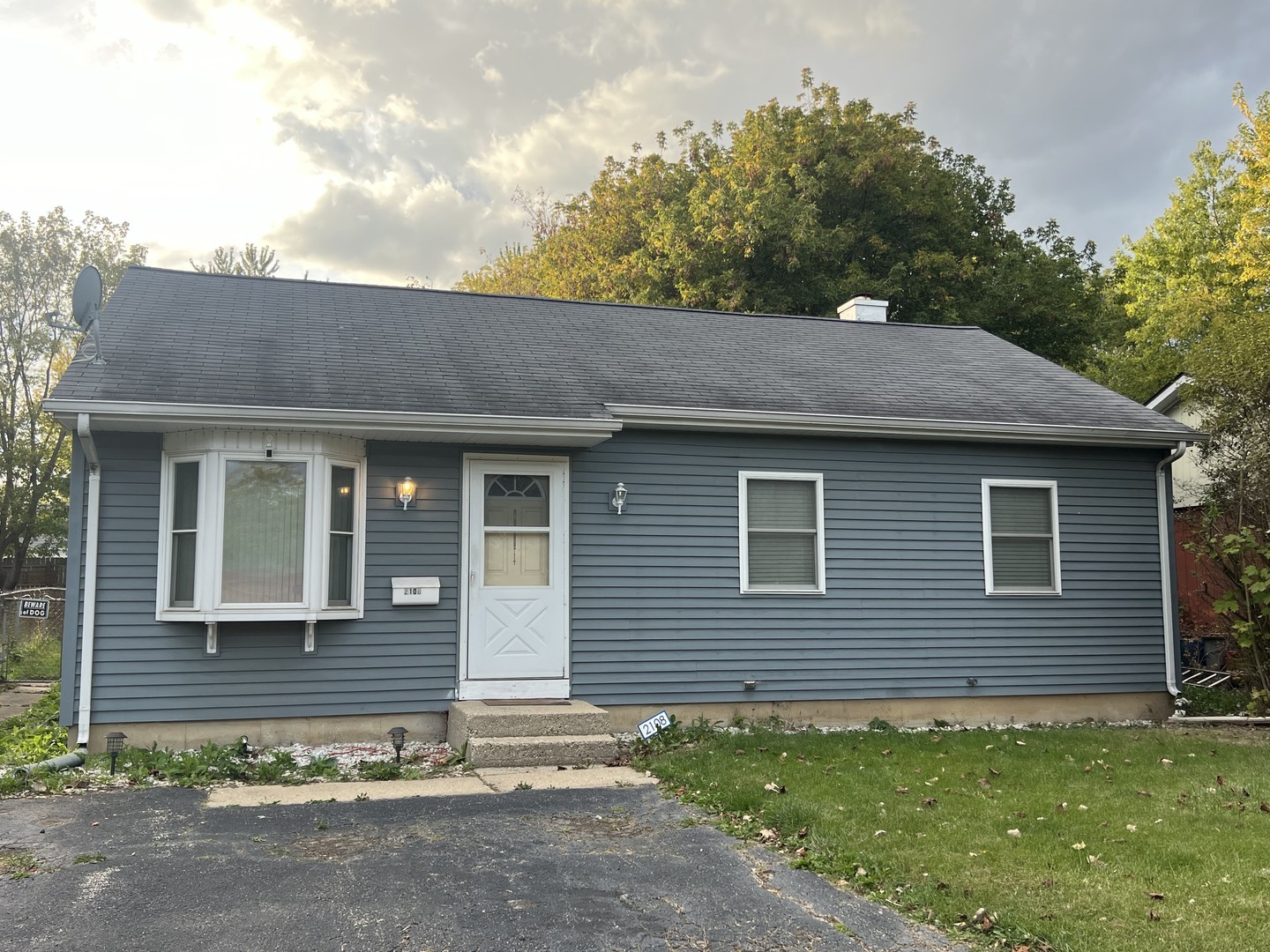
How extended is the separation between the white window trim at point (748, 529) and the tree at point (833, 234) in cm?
1273

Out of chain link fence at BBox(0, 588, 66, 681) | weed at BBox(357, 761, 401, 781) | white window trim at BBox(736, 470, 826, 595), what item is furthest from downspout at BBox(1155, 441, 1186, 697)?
chain link fence at BBox(0, 588, 66, 681)

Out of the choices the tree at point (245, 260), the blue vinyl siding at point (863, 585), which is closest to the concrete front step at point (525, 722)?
the blue vinyl siding at point (863, 585)

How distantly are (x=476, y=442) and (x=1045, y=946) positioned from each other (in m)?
5.98

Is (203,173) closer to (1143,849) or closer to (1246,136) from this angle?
(1143,849)

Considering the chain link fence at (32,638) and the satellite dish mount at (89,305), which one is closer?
the satellite dish mount at (89,305)

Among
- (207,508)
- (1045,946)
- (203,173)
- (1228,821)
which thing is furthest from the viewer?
(203,173)

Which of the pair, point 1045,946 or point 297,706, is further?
point 297,706

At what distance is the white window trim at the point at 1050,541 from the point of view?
392 inches

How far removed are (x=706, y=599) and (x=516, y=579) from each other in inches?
70.1

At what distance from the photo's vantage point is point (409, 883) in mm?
4504

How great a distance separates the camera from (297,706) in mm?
7977

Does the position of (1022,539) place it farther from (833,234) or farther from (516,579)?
(833,234)

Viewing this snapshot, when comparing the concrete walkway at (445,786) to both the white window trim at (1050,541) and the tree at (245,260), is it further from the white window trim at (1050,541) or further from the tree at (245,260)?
the tree at (245,260)

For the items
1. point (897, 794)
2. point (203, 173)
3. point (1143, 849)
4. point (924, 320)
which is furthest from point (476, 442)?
point (924, 320)
